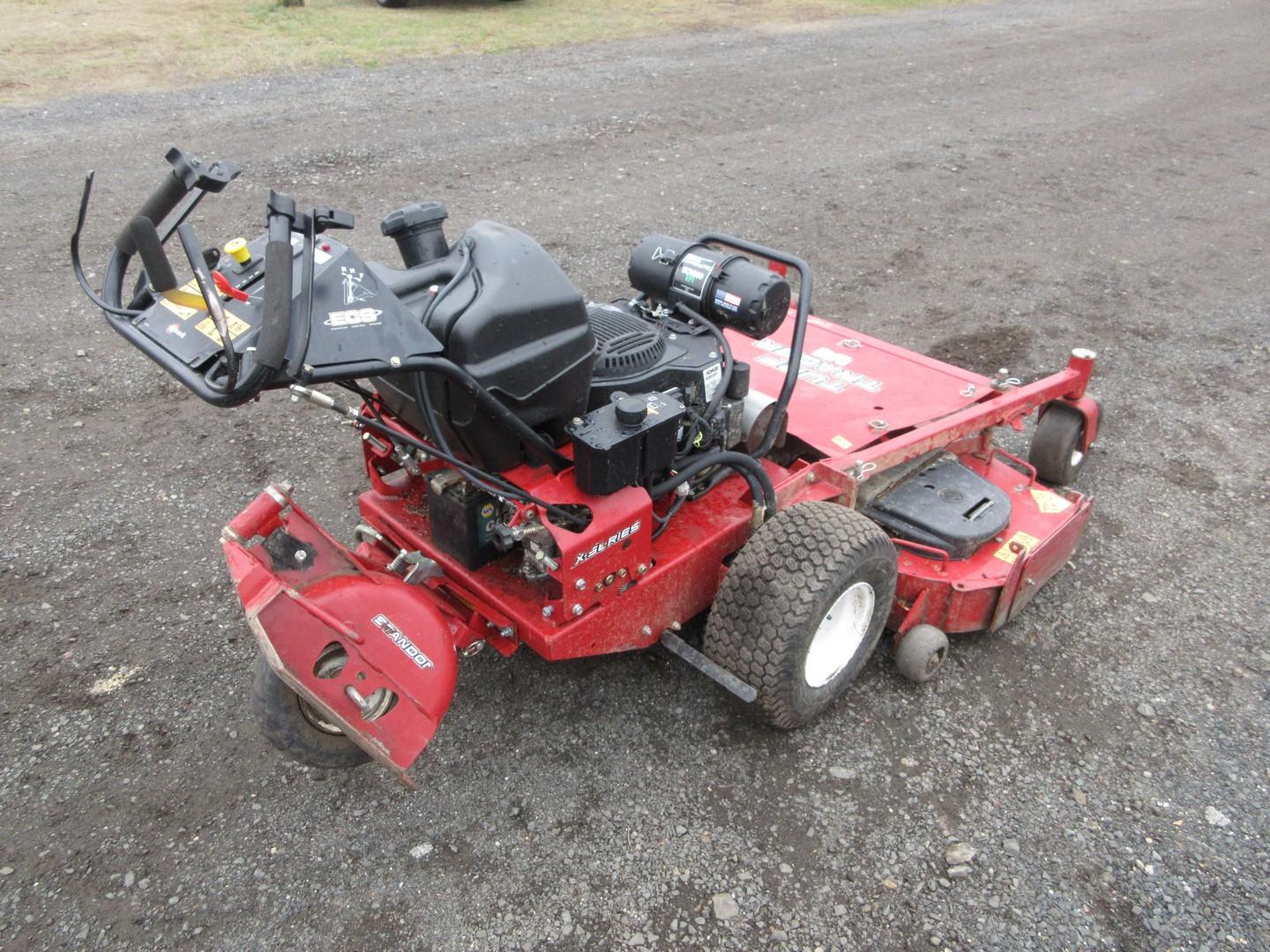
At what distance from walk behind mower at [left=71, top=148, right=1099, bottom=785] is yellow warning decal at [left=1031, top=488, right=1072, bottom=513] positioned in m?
0.03

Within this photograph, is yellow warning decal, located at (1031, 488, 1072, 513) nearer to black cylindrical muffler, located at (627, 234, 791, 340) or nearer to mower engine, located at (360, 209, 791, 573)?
mower engine, located at (360, 209, 791, 573)

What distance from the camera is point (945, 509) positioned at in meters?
3.63

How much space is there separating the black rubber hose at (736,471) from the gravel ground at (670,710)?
74cm

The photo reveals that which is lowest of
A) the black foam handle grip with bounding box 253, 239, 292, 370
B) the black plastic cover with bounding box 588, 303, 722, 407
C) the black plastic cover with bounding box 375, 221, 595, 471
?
the black plastic cover with bounding box 588, 303, 722, 407

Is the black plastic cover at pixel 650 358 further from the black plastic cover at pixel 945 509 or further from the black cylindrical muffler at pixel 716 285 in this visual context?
the black plastic cover at pixel 945 509

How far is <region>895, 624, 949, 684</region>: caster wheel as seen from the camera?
328cm

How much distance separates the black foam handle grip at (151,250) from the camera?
1.86m

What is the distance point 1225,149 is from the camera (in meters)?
9.30

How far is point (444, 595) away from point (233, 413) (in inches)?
91.8

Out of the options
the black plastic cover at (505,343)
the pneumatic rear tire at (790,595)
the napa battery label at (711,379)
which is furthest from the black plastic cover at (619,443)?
the pneumatic rear tire at (790,595)

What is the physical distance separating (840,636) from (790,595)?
0.49 meters

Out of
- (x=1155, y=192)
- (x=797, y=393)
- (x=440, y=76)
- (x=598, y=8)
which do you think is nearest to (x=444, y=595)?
(x=797, y=393)

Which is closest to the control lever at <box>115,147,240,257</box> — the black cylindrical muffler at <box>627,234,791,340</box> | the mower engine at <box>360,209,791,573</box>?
the mower engine at <box>360,209,791,573</box>

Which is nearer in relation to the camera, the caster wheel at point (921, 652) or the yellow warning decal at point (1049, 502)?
the caster wheel at point (921, 652)
